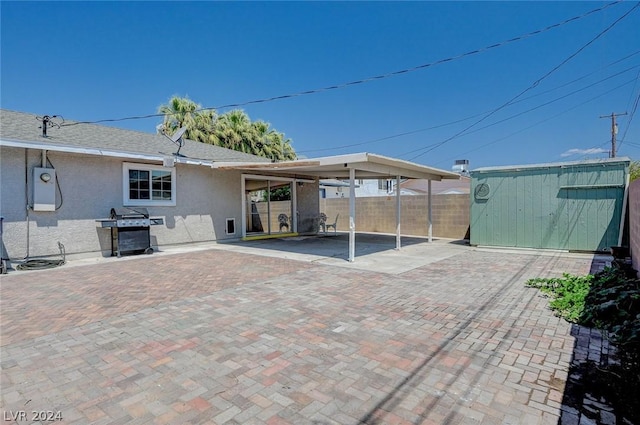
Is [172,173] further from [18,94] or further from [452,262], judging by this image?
[452,262]

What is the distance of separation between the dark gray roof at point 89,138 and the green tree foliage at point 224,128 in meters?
10.5

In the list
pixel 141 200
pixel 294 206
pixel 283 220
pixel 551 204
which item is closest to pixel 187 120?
pixel 283 220

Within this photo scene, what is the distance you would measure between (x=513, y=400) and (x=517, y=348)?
1.11m

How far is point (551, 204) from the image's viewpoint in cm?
1002

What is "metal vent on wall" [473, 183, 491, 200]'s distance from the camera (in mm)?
11078

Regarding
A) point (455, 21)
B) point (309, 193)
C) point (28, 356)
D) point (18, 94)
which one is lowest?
point (28, 356)

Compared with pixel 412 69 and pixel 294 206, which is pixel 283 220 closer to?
pixel 294 206

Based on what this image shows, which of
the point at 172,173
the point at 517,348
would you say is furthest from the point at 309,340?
the point at 172,173

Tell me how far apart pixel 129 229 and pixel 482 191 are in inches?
435

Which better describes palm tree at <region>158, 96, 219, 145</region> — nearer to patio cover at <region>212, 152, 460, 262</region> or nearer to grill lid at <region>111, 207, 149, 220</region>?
patio cover at <region>212, 152, 460, 262</region>

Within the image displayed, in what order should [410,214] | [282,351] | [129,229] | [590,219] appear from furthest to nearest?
[410,214] < [590,219] < [129,229] < [282,351]

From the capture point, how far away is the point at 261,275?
6883 millimetres

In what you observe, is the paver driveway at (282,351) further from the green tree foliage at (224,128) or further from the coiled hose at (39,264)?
the green tree foliage at (224,128)

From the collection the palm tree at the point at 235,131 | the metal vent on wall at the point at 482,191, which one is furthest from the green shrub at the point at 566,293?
the palm tree at the point at 235,131
